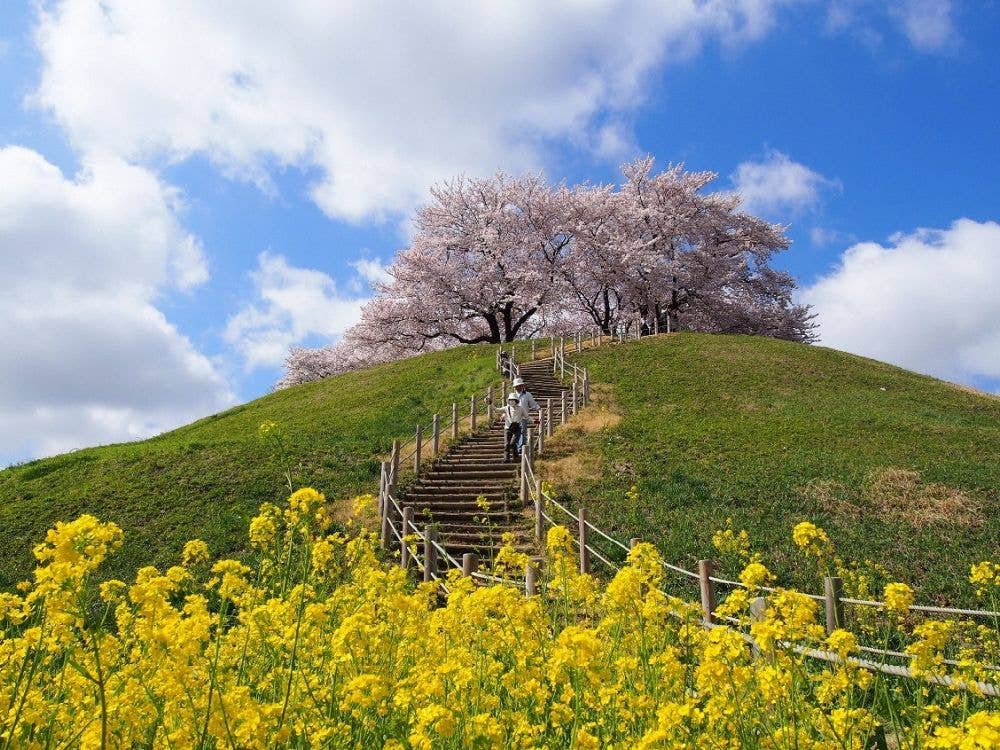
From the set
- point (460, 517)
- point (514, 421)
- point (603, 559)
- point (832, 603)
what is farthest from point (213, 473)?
point (832, 603)

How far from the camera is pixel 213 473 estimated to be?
18.9 m

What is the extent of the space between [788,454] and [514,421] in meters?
7.65

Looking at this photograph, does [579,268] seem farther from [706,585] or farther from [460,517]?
[706,585]

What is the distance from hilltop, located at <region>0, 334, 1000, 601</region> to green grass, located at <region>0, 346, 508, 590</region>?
0.24ft

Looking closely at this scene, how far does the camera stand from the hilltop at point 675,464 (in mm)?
14055

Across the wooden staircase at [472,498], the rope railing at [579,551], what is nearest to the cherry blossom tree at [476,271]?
the rope railing at [579,551]

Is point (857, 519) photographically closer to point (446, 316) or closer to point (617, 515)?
point (617, 515)

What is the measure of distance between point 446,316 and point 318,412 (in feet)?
65.0

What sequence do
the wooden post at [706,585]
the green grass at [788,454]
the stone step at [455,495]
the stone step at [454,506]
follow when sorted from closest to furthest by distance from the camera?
the wooden post at [706,585] < the green grass at [788,454] < the stone step at [454,506] < the stone step at [455,495]

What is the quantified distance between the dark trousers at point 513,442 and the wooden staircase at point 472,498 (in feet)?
0.70

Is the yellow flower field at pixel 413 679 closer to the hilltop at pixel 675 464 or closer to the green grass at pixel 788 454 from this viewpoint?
the green grass at pixel 788 454

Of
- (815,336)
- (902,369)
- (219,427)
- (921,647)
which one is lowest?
(921,647)

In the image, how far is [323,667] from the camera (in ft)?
13.2

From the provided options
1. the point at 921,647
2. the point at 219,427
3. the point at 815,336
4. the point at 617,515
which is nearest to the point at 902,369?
the point at 815,336
